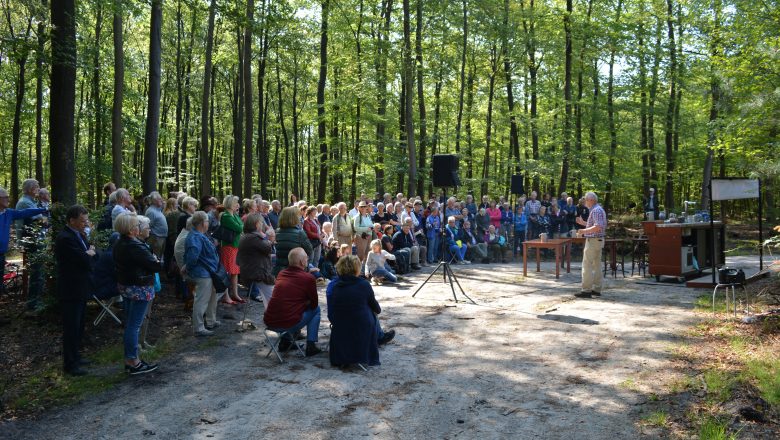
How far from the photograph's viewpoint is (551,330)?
25.3 ft

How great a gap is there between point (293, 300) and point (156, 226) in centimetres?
406

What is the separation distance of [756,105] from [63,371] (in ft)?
33.4

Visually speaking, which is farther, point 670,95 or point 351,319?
point 670,95

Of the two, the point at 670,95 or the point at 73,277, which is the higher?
the point at 670,95

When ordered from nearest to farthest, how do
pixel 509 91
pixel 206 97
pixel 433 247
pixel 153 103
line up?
pixel 153 103, pixel 433 247, pixel 206 97, pixel 509 91

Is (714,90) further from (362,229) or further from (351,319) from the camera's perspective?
(351,319)

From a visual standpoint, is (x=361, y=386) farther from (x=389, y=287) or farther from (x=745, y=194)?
(x=745, y=194)

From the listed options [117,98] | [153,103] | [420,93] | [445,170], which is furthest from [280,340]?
[420,93]

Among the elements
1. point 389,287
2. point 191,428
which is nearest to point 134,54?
point 389,287

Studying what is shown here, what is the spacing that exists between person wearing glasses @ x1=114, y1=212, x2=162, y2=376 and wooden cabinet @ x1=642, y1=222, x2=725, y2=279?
33.3 feet

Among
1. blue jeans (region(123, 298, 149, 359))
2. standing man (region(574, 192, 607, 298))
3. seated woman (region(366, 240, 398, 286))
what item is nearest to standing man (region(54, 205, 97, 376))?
blue jeans (region(123, 298, 149, 359))

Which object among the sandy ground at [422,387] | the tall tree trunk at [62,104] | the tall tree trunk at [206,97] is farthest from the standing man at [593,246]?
the tall tree trunk at [206,97]

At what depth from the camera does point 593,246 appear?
10211 millimetres

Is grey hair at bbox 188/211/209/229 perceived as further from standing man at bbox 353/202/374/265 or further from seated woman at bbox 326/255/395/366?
standing man at bbox 353/202/374/265
